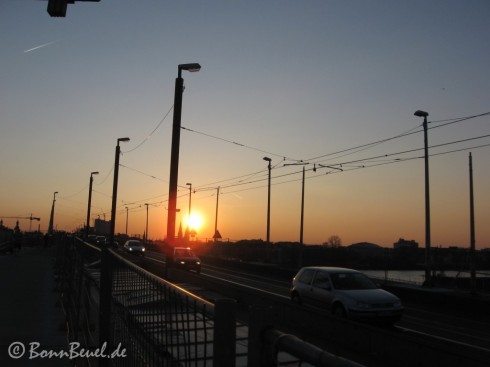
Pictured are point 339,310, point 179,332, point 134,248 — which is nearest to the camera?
point 179,332

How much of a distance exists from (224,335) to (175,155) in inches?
546

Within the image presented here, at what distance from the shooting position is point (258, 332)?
191cm

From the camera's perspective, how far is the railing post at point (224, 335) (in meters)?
2.12

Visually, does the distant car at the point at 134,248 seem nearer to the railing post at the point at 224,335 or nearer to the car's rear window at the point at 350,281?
the car's rear window at the point at 350,281

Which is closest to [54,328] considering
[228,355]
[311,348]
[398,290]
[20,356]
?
[20,356]

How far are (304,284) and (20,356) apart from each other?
36.4ft

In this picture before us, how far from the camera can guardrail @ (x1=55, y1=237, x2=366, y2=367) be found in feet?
6.08

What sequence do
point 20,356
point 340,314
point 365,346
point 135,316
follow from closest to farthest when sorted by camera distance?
point 135,316 → point 20,356 → point 365,346 → point 340,314

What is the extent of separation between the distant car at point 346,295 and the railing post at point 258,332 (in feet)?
41.6

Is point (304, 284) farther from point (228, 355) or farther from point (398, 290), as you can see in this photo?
point (228, 355)

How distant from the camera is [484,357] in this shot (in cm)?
1030

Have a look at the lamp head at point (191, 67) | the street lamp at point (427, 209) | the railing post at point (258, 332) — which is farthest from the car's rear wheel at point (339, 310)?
the railing post at point (258, 332)

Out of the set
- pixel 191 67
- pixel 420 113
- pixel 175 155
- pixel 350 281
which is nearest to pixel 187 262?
pixel 420 113

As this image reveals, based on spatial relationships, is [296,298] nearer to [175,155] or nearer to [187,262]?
[175,155]
